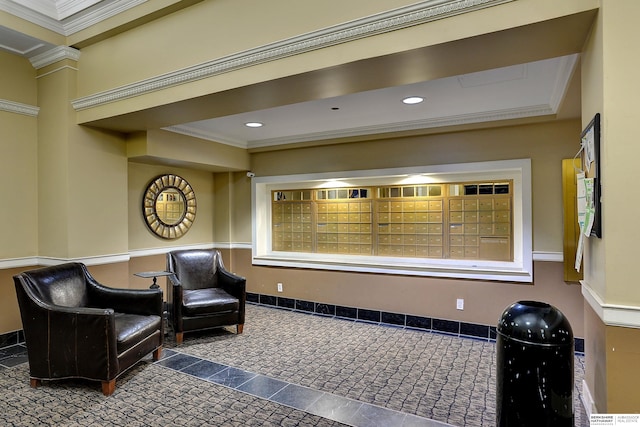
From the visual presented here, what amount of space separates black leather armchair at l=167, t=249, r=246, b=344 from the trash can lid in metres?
2.96

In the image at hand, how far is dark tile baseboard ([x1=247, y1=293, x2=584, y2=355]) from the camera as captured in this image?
13.2 feet

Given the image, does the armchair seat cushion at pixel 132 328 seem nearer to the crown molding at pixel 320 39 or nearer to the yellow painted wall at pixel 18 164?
the yellow painted wall at pixel 18 164

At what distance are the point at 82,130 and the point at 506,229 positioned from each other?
465 cm

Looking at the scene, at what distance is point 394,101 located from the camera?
3.51 metres

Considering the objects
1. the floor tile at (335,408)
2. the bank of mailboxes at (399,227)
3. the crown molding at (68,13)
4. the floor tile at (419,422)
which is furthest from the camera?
the bank of mailboxes at (399,227)

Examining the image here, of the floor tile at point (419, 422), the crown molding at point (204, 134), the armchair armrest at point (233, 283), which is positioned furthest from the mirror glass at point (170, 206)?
the floor tile at point (419, 422)

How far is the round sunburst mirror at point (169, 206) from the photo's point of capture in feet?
16.2

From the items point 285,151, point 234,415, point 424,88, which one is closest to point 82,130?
point 285,151

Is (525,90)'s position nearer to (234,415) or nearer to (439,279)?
(439,279)

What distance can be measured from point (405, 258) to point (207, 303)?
251 centimetres

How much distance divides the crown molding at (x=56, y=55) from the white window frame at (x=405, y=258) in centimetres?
275

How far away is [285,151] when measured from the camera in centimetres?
542

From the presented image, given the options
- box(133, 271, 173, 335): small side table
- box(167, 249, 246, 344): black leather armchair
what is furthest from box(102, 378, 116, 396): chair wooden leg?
box(167, 249, 246, 344): black leather armchair

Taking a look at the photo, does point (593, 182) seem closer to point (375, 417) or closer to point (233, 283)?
point (375, 417)
